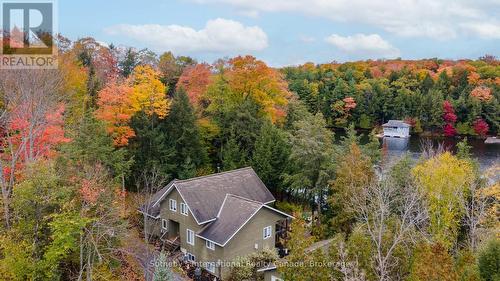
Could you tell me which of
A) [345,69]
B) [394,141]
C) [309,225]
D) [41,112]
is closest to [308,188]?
[309,225]

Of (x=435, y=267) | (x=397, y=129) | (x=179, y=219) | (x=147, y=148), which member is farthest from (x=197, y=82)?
(x=397, y=129)

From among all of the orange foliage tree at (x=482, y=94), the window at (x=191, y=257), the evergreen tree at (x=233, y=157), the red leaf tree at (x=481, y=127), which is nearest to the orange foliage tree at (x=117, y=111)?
the evergreen tree at (x=233, y=157)

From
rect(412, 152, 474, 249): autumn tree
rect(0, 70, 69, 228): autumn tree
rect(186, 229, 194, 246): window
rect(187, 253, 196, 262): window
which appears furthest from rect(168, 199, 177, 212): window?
rect(412, 152, 474, 249): autumn tree

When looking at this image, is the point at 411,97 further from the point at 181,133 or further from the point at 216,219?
the point at 216,219

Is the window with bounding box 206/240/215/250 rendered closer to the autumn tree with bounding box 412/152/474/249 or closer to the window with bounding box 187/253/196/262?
the window with bounding box 187/253/196/262

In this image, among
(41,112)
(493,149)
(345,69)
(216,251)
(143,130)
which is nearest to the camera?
(41,112)

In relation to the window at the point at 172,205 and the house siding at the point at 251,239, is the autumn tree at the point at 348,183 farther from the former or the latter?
the window at the point at 172,205

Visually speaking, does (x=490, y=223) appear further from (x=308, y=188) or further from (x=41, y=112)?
(x=41, y=112)
